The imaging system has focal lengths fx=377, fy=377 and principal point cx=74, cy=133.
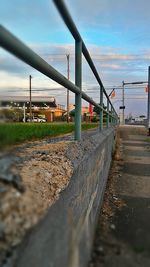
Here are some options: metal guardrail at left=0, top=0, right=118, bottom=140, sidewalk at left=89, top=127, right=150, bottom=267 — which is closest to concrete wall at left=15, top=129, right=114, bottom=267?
sidewalk at left=89, top=127, right=150, bottom=267

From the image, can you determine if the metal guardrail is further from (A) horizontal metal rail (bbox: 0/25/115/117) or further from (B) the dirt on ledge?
(B) the dirt on ledge

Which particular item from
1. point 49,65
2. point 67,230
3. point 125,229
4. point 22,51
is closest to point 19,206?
point 22,51

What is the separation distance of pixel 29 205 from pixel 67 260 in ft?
2.58

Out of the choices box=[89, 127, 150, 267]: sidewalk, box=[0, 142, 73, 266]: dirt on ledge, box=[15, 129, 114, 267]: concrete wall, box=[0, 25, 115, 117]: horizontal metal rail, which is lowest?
box=[89, 127, 150, 267]: sidewalk

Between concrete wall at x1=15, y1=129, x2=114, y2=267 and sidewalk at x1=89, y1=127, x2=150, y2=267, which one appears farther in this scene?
sidewalk at x1=89, y1=127, x2=150, y2=267

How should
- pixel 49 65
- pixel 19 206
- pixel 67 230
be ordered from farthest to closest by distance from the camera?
pixel 49 65 < pixel 67 230 < pixel 19 206

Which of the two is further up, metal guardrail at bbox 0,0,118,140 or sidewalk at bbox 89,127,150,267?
metal guardrail at bbox 0,0,118,140

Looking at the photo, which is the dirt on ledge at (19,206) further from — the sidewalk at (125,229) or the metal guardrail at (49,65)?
the sidewalk at (125,229)

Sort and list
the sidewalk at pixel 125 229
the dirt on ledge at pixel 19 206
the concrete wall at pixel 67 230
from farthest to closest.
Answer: the sidewalk at pixel 125 229 → the concrete wall at pixel 67 230 → the dirt on ledge at pixel 19 206

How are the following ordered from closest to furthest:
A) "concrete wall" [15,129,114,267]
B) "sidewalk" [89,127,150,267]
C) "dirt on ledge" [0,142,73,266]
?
"dirt on ledge" [0,142,73,266], "concrete wall" [15,129,114,267], "sidewalk" [89,127,150,267]

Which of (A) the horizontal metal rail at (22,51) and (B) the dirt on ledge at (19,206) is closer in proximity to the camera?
(B) the dirt on ledge at (19,206)

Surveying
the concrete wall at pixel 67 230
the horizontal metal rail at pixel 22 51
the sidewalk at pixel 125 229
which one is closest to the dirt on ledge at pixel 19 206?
the concrete wall at pixel 67 230

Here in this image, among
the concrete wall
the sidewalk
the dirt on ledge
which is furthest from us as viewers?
the sidewalk

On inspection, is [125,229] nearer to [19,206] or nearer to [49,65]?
[49,65]
